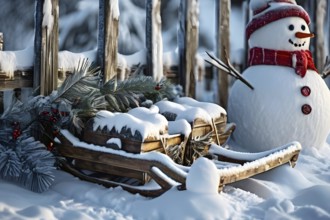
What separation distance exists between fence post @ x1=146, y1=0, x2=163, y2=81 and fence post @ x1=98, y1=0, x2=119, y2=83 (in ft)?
1.83

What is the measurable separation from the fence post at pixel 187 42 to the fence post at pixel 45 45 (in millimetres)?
1684

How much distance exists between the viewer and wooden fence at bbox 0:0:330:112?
11.4 ft

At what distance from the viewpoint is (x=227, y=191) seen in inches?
121

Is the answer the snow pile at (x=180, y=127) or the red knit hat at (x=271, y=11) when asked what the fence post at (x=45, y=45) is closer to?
the snow pile at (x=180, y=127)

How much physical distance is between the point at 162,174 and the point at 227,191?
1.85ft

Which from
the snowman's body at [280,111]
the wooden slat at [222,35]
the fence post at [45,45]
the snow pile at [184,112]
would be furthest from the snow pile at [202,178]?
the wooden slat at [222,35]

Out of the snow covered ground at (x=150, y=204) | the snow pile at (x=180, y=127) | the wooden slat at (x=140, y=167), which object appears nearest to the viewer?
the snow covered ground at (x=150, y=204)

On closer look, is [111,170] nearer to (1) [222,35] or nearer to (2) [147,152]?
(2) [147,152]

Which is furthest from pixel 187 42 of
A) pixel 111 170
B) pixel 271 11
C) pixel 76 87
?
pixel 111 170

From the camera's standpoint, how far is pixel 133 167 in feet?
9.55

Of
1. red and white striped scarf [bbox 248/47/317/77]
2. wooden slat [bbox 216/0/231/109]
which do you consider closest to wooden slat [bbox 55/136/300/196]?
red and white striped scarf [bbox 248/47/317/77]

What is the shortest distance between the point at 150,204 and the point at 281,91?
7.00 feet

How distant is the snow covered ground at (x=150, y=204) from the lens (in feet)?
8.13

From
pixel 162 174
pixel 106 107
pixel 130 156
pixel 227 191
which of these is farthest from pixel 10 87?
pixel 227 191
